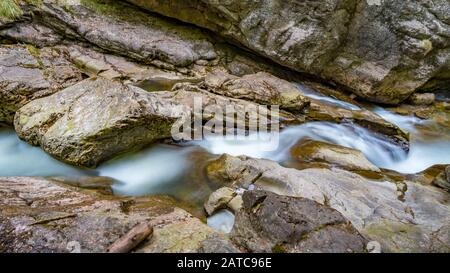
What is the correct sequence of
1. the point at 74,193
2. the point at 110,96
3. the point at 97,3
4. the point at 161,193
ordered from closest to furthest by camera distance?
the point at 74,193 → the point at 161,193 → the point at 110,96 → the point at 97,3

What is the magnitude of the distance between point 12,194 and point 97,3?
7.52 metres

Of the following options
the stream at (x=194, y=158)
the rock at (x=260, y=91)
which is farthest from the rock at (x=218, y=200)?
the rock at (x=260, y=91)

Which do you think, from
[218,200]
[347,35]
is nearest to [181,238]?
[218,200]

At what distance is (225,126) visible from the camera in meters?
7.59

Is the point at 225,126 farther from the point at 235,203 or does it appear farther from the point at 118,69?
the point at 118,69

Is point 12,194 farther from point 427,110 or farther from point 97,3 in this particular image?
point 427,110

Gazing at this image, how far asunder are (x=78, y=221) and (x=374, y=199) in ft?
14.5

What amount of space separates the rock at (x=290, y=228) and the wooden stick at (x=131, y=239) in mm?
1043

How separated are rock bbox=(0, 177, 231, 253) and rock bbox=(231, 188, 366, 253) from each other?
353 mm

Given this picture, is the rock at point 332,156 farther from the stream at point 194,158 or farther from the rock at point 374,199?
the rock at point 374,199

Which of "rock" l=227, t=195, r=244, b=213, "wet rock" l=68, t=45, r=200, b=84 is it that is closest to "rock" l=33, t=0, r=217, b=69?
"wet rock" l=68, t=45, r=200, b=84

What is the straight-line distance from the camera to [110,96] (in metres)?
6.11

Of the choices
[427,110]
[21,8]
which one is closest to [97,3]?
[21,8]

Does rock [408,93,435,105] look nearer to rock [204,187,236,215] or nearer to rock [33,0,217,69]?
rock [33,0,217,69]
